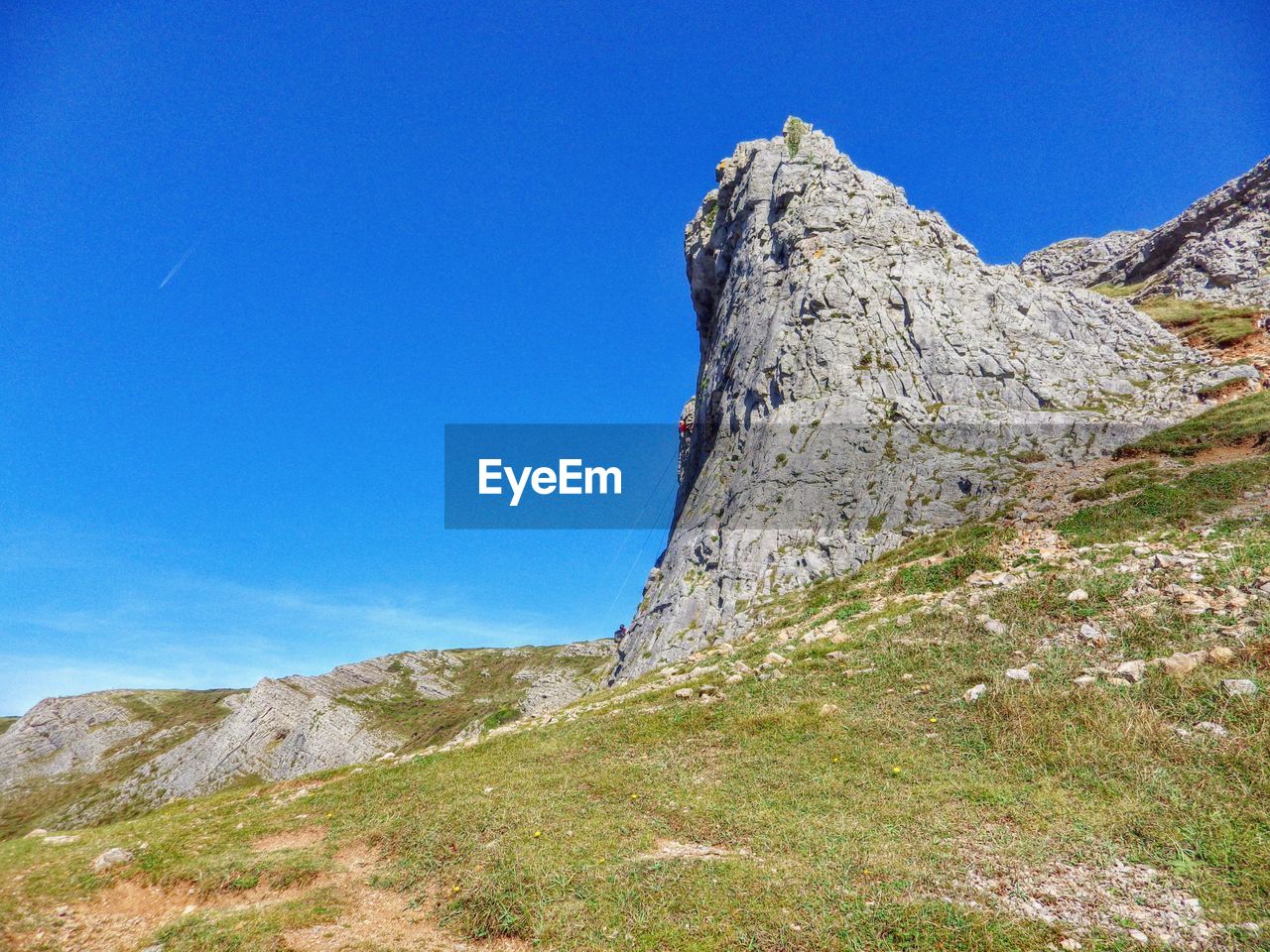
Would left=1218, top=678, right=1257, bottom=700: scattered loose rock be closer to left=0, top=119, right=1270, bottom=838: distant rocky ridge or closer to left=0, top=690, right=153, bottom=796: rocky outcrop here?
left=0, top=119, right=1270, bottom=838: distant rocky ridge

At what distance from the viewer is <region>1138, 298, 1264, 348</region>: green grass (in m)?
49.6

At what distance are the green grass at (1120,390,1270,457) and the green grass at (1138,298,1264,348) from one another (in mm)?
16793

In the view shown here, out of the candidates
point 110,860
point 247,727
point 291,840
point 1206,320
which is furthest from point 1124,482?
point 247,727

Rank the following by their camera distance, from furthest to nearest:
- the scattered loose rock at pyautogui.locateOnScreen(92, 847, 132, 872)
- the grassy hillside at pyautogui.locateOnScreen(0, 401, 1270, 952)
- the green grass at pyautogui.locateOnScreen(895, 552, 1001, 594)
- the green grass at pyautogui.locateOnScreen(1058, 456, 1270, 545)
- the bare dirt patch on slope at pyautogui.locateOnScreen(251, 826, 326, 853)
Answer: the green grass at pyautogui.locateOnScreen(895, 552, 1001, 594), the green grass at pyautogui.locateOnScreen(1058, 456, 1270, 545), the bare dirt patch on slope at pyautogui.locateOnScreen(251, 826, 326, 853), the scattered loose rock at pyautogui.locateOnScreen(92, 847, 132, 872), the grassy hillside at pyautogui.locateOnScreen(0, 401, 1270, 952)

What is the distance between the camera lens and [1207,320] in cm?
5506

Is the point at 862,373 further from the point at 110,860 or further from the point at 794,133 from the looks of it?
the point at 110,860

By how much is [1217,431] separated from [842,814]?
38.5 m

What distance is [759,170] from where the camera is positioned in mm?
74750

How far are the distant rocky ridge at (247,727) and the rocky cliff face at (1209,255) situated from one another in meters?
89.4

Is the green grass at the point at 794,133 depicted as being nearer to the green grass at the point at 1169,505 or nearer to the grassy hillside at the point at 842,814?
the green grass at the point at 1169,505

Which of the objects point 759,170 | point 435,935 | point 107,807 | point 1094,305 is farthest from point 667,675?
point 107,807

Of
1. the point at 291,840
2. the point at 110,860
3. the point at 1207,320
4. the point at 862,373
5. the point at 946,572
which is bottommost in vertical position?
the point at 291,840

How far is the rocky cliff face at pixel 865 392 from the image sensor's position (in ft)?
133

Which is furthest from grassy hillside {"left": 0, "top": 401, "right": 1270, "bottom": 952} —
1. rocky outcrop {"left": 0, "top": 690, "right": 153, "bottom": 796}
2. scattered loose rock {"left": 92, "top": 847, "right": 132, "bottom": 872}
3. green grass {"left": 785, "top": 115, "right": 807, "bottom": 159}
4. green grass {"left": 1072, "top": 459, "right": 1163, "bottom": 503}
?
rocky outcrop {"left": 0, "top": 690, "right": 153, "bottom": 796}
